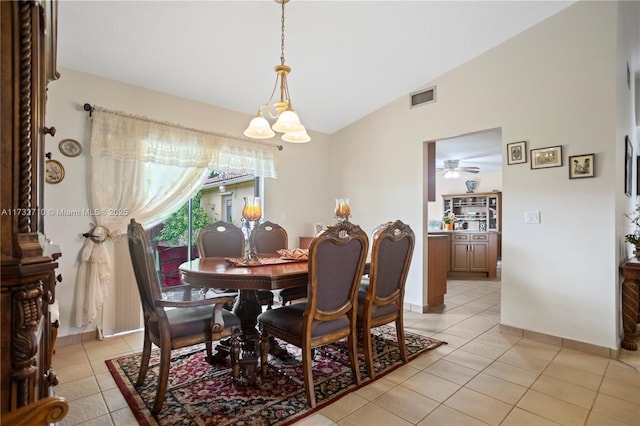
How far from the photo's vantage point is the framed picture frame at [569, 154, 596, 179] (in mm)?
2750

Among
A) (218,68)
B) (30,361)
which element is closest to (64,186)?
(218,68)

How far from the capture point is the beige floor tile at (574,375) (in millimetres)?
2227

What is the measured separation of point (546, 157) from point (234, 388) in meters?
3.31

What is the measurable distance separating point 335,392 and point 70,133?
10.3ft

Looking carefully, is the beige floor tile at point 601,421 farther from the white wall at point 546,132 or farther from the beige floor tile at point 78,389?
the beige floor tile at point 78,389

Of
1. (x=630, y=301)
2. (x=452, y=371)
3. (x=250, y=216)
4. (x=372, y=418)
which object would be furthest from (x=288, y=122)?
(x=630, y=301)

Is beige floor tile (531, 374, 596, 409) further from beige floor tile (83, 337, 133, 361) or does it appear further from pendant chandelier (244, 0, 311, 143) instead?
beige floor tile (83, 337, 133, 361)

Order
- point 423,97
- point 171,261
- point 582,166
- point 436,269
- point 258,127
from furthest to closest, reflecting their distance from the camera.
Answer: point 436,269
point 171,261
point 423,97
point 582,166
point 258,127

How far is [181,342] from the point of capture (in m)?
1.91

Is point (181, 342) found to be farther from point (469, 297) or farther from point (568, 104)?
point (469, 297)

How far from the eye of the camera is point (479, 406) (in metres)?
1.95

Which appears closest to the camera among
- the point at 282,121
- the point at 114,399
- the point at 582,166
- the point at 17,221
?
the point at 17,221

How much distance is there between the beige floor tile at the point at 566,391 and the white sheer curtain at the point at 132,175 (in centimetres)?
358

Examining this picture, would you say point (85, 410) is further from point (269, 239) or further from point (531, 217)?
point (531, 217)
